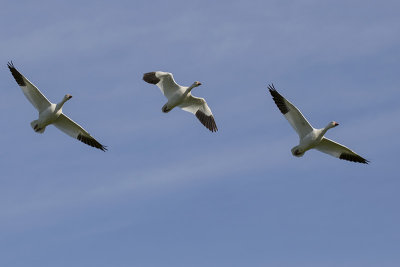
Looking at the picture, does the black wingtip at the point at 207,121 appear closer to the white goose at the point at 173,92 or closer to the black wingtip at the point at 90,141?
the white goose at the point at 173,92

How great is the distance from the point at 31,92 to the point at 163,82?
5.04m

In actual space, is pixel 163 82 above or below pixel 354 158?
above

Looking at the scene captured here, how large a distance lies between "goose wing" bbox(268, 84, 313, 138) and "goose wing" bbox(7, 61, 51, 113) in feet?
26.1

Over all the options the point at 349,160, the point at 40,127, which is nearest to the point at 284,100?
the point at 349,160

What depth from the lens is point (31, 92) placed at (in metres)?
33.6

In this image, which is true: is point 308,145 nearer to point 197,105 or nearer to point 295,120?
point 295,120

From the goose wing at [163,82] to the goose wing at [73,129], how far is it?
120 inches

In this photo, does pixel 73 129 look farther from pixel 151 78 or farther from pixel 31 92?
pixel 151 78

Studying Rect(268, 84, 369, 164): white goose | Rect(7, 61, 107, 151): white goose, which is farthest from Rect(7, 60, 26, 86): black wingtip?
Rect(268, 84, 369, 164): white goose

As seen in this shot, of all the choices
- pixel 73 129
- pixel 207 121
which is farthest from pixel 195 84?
pixel 73 129

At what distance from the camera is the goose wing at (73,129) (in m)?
34.4

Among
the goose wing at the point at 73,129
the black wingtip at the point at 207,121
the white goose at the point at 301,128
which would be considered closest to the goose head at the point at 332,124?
the white goose at the point at 301,128

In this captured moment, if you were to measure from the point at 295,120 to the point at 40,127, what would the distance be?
353 inches

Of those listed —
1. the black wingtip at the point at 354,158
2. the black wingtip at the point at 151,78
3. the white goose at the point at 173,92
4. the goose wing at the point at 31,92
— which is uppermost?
the black wingtip at the point at 151,78
